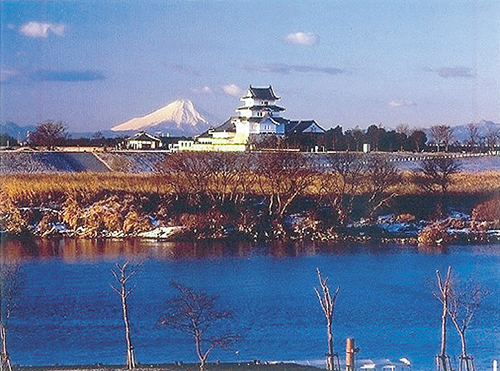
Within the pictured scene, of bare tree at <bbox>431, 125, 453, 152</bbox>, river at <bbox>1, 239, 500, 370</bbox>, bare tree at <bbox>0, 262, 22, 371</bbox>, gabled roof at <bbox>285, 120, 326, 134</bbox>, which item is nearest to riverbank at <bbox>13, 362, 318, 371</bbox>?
bare tree at <bbox>0, 262, 22, 371</bbox>

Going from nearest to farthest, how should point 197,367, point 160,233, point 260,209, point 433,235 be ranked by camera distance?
point 197,367, point 433,235, point 160,233, point 260,209

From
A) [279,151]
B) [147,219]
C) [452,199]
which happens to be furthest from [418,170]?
[147,219]

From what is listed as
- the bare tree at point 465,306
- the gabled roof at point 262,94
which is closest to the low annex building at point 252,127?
the gabled roof at point 262,94

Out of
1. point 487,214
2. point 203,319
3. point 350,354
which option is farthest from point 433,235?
point 350,354

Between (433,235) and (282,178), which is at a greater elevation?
(282,178)

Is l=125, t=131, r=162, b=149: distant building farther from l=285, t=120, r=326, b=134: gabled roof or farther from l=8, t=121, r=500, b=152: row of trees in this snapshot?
l=285, t=120, r=326, b=134: gabled roof

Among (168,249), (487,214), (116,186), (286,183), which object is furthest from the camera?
(116,186)

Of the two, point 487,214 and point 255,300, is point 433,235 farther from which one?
point 255,300

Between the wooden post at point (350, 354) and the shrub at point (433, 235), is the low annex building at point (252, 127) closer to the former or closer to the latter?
the shrub at point (433, 235)
